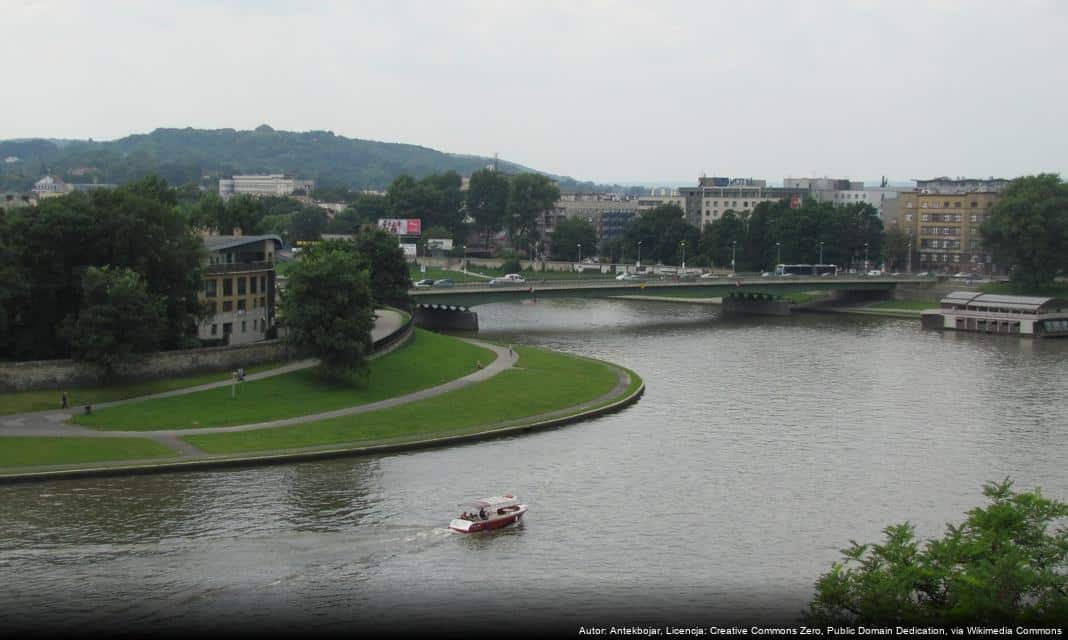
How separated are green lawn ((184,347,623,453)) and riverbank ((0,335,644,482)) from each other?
2.0 inches

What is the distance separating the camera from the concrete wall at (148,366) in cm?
5441

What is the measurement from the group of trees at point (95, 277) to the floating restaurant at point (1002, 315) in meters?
78.2

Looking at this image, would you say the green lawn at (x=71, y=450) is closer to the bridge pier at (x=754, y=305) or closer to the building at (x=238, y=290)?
the building at (x=238, y=290)

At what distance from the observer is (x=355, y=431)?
54219 millimetres

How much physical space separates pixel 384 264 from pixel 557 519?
191 ft

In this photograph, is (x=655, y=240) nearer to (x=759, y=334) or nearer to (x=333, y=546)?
(x=759, y=334)

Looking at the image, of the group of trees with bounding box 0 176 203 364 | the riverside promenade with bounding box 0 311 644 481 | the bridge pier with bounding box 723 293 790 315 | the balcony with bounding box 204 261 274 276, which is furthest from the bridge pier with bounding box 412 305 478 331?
the group of trees with bounding box 0 176 203 364

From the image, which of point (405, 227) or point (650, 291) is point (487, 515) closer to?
point (650, 291)

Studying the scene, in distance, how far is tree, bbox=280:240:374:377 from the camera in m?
62.3

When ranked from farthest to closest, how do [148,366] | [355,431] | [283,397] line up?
1. [283,397]
2. [148,366]
3. [355,431]

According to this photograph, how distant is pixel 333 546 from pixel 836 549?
1629cm

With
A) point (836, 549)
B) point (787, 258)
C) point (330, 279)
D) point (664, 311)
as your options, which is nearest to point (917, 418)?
point (836, 549)

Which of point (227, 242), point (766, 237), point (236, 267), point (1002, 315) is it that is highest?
point (766, 237)

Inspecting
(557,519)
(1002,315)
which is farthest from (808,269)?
(557,519)
